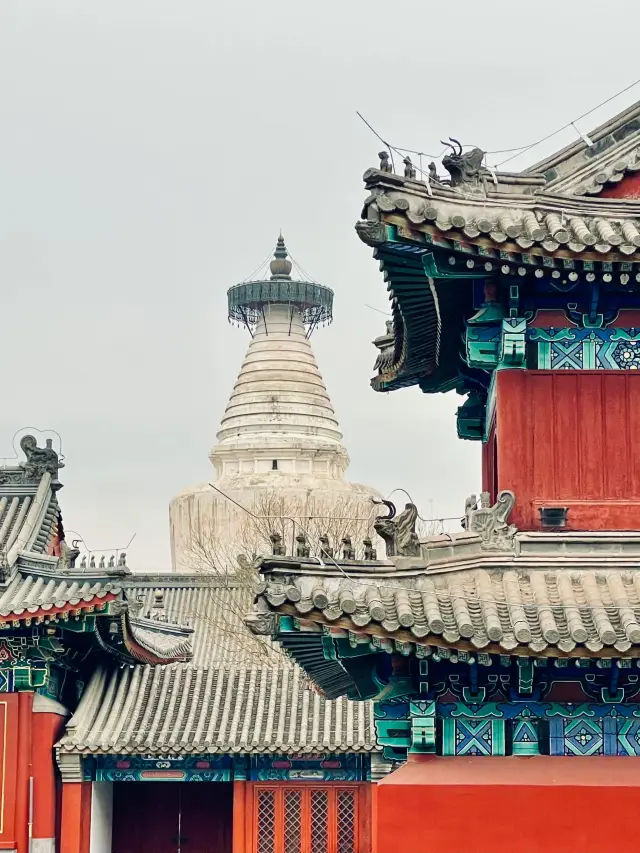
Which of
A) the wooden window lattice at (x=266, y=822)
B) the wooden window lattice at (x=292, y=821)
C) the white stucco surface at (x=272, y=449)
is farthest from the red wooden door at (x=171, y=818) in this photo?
the white stucco surface at (x=272, y=449)

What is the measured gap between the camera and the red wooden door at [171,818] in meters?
32.7

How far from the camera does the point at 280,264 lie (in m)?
82.8

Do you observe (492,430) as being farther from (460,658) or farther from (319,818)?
(319,818)

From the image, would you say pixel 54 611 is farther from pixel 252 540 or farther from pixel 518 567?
pixel 252 540

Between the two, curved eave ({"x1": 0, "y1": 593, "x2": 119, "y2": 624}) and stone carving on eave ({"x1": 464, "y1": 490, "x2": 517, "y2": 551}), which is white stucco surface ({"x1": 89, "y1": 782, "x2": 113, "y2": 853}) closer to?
curved eave ({"x1": 0, "y1": 593, "x2": 119, "y2": 624})

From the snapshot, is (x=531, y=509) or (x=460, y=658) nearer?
(x=460, y=658)

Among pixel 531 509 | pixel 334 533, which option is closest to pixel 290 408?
pixel 334 533

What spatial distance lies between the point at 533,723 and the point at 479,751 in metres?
0.60

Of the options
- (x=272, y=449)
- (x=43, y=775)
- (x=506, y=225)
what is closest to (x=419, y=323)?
(x=506, y=225)

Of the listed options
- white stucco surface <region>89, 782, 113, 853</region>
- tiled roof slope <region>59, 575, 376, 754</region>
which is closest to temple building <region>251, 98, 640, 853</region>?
tiled roof slope <region>59, 575, 376, 754</region>

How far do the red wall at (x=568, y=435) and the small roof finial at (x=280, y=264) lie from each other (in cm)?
6530

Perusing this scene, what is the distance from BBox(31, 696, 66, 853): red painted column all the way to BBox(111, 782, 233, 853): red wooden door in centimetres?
399

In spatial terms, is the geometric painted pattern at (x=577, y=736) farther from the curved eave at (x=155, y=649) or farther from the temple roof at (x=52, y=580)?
the curved eave at (x=155, y=649)

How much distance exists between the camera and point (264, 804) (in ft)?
101
